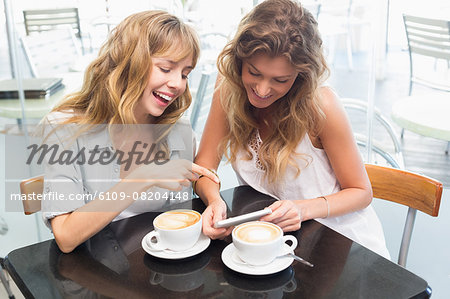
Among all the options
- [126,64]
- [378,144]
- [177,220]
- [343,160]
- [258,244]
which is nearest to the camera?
[258,244]

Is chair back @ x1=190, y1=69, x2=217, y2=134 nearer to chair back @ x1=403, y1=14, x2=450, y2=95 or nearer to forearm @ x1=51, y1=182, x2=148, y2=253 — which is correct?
chair back @ x1=403, y1=14, x2=450, y2=95

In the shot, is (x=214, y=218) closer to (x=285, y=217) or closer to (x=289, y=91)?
(x=285, y=217)

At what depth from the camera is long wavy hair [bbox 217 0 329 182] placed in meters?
1.29

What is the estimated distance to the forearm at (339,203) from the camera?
4.24 feet

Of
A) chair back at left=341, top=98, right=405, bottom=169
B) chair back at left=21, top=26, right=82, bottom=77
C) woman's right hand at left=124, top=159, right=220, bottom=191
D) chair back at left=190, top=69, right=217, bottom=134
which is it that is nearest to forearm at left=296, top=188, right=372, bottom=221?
woman's right hand at left=124, top=159, right=220, bottom=191

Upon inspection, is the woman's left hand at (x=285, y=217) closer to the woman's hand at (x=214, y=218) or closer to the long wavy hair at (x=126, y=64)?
the woman's hand at (x=214, y=218)

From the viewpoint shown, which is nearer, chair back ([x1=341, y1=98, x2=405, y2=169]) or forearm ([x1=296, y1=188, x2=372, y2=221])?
forearm ([x1=296, y1=188, x2=372, y2=221])

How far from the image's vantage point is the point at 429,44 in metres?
2.61

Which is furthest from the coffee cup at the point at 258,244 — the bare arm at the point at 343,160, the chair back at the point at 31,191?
the chair back at the point at 31,191

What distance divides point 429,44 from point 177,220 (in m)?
2.11

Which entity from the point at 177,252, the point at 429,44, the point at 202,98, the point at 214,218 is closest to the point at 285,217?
the point at 214,218

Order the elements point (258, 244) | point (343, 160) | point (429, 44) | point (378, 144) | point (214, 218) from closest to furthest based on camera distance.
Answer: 1. point (258, 244)
2. point (214, 218)
3. point (343, 160)
4. point (429, 44)
5. point (378, 144)

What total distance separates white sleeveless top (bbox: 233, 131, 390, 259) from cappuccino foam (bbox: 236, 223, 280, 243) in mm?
432

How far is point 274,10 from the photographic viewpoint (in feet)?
4.35
